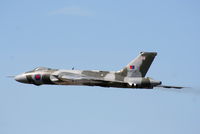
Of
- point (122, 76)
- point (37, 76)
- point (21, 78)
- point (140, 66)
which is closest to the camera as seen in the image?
point (140, 66)

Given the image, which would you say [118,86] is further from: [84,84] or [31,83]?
[31,83]

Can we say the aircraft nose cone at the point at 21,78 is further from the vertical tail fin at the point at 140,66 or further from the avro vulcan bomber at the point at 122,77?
the vertical tail fin at the point at 140,66

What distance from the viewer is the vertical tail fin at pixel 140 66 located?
260 feet

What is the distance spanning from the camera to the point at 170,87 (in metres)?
80.6

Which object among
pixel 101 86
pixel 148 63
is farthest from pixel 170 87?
pixel 101 86

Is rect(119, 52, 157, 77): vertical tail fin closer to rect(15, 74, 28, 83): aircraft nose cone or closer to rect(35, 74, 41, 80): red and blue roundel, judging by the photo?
rect(35, 74, 41, 80): red and blue roundel

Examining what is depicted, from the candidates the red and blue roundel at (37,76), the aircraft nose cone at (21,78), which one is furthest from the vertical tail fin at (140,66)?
the aircraft nose cone at (21,78)

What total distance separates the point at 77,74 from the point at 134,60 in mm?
8858


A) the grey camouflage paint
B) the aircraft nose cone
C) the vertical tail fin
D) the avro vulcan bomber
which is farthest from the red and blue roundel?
the vertical tail fin

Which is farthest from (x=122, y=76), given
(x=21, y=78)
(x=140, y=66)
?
(x=21, y=78)

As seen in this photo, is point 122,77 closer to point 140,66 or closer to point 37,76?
point 140,66

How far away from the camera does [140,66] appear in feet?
261

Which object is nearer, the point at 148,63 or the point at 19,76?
the point at 148,63

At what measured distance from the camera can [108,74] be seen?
80.2 m
